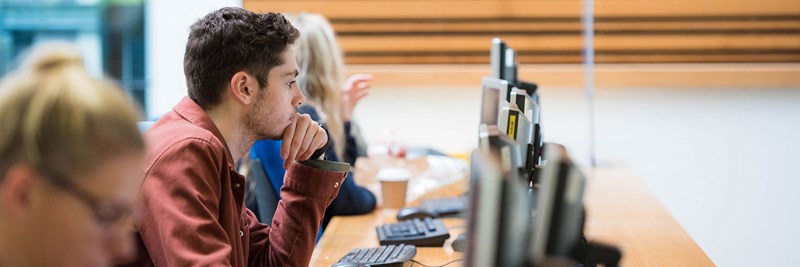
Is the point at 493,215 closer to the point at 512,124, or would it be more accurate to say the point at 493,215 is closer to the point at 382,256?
the point at 512,124

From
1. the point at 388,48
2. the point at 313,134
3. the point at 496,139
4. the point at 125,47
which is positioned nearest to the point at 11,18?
the point at 125,47

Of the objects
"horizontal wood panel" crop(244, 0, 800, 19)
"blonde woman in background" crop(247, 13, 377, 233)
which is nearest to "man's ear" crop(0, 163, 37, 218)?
"blonde woman in background" crop(247, 13, 377, 233)

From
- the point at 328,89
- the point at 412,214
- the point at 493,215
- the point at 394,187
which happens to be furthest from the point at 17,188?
the point at 328,89

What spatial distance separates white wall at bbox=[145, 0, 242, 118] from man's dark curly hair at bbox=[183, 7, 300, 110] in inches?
119

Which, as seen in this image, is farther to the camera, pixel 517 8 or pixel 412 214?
pixel 517 8

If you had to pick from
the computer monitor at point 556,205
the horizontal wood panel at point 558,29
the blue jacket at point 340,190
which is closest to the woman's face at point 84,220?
the computer monitor at point 556,205

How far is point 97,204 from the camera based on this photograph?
37.5 inches

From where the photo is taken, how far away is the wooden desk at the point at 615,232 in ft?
7.82

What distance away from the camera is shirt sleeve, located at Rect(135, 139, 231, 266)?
5.32 ft

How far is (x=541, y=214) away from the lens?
1.28 m

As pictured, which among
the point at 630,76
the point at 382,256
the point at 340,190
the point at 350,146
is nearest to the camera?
the point at 382,256

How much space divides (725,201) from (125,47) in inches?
128

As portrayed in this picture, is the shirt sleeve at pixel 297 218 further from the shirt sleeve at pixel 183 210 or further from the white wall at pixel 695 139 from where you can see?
Result: the white wall at pixel 695 139

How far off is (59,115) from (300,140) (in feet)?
4.02
